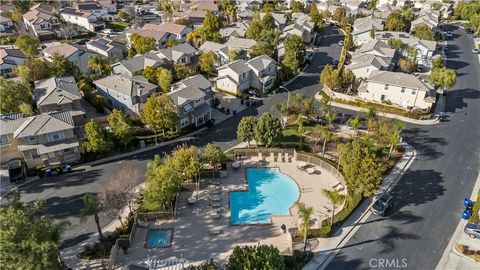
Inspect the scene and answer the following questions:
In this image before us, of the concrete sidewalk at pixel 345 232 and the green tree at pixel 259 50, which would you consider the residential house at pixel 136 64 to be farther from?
the concrete sidewalk at pixel 345 232

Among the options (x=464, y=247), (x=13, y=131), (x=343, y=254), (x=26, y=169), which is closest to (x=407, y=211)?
(x=464, y=247)

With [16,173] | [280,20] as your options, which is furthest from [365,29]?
[16,173]

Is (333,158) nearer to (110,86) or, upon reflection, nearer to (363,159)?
(363,159)

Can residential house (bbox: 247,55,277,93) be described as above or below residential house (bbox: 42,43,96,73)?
below

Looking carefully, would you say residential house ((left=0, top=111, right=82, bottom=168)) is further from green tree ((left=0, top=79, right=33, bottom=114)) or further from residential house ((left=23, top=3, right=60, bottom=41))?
residential house ((left=23, top=3, right=60, bottom=41))

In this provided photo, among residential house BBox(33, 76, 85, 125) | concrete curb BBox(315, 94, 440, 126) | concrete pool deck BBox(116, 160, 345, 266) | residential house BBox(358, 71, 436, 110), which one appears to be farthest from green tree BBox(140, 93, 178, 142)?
residential house BBox(358, 71, 436, 110)
